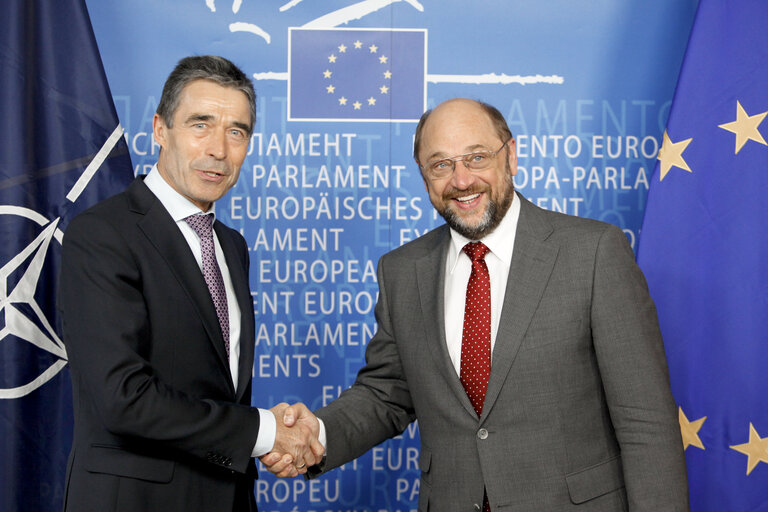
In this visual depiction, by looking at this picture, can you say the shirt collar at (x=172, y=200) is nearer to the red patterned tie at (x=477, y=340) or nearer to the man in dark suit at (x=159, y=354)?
the man in dark suit at (x=159, y=354)

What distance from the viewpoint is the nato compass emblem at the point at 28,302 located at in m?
2.78

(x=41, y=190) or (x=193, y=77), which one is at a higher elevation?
(x=193, y=77)

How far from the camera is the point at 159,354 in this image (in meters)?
1.95

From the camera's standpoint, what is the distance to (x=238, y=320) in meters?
2.22

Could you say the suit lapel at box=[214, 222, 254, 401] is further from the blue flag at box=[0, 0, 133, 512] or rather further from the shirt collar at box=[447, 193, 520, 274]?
the blue flag at box=[0, 0, 133, 512]

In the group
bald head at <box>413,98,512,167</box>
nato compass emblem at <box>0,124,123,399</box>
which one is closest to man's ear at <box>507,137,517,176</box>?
bald head at <box>413,98,512,167</box>

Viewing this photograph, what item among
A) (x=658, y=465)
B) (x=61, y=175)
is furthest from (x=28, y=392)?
(x=658, y=465)

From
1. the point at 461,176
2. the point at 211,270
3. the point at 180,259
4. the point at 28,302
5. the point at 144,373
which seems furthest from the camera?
the point at 28,302

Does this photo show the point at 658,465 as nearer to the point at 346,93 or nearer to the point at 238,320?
the point at 238,320

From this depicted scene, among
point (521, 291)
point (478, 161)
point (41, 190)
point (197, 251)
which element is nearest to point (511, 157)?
point (478, 161)

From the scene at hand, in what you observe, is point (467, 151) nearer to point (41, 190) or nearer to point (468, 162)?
point (468, 162)

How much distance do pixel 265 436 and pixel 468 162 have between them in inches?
41.5

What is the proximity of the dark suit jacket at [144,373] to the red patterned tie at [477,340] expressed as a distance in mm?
625

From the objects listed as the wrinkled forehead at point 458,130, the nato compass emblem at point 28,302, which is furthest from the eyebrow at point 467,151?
the nato compass emblem at point 28,302
